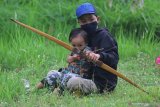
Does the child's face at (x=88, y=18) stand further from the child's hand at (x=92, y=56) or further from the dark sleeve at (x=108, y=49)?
the child's hand at (x=92, y=56)

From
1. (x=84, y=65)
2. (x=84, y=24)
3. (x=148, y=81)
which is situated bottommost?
(x=148, y=81)

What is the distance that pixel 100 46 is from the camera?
5.54 meters

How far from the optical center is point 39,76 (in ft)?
21.9

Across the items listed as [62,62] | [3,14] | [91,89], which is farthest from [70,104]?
[3,14]

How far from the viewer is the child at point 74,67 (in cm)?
552

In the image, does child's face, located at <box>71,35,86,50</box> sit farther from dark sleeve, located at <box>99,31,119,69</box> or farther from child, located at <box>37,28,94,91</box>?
dark sleeve, located at <box>99,31,119,69</box>

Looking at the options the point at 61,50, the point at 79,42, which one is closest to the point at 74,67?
the point at 79,42

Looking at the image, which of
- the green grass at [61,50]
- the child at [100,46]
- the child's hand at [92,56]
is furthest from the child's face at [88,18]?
the green grass at [61,50]

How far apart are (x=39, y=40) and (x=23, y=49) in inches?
27.1

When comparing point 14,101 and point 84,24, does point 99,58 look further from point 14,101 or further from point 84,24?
point 14,101

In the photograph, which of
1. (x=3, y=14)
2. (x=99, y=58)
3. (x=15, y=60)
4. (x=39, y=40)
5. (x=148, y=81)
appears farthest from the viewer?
(x=3, y=14)

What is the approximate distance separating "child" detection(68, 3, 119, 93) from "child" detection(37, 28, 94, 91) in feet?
0.26

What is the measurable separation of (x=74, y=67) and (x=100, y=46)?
1.19ft

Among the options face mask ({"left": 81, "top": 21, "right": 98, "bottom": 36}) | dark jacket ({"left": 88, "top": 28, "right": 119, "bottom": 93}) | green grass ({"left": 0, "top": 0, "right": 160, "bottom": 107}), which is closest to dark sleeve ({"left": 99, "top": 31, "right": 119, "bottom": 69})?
dark jacket ({"left": 88, "top": 28, "right": 119, "bottom": 93})
